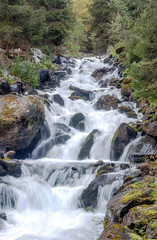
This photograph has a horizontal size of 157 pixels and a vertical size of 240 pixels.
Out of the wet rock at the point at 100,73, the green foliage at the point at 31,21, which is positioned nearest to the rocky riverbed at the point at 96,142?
the green foliage at the point at 31,21

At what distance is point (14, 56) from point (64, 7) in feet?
25.0

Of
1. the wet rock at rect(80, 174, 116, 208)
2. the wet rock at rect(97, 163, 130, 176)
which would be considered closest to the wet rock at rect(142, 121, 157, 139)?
the wet rock at rect(97, 163, 130, 176)

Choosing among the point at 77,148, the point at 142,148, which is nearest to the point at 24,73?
the point at 77,148

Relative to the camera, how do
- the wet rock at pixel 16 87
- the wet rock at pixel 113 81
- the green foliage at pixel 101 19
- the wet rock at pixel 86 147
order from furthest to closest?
the green foliage at pixel 101 19 < the wet rock at pixel 113 81 < the wet rock at pixel 16 87 < the wet rock at pixel 86 147

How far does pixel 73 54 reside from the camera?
32.1 metres

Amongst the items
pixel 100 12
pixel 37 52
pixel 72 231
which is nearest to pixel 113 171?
pixel 72 231

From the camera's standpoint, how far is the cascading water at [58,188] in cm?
627

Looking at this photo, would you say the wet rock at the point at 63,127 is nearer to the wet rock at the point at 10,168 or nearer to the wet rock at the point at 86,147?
the wet rock at the point at 86,147

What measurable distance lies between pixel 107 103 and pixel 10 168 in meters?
8.99

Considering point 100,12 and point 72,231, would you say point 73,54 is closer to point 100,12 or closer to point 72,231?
point 100,12

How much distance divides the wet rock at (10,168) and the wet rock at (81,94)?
372 inches

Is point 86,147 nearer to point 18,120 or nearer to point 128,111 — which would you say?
point 18,120

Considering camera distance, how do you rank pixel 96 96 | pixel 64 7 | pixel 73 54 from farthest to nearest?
pixel 73 54 → pixel 64 7 → pixel 96 96

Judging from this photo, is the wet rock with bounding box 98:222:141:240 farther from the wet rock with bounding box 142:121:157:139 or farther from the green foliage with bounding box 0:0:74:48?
the green foliage with bounding box 0:0:74:48
